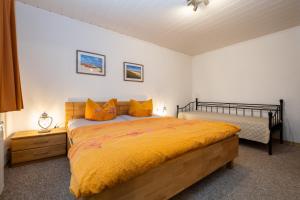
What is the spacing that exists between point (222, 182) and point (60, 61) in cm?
309

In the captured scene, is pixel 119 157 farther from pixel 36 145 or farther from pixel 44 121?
pixel 44 121

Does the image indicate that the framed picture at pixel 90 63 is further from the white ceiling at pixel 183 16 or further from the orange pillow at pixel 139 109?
the orange pillow at pixel 139 109

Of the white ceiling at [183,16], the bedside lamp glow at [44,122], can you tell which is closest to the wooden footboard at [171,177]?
the bedside lamp glow at [44,122]

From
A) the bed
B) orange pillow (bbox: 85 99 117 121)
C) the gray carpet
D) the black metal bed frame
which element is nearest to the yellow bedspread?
the bed

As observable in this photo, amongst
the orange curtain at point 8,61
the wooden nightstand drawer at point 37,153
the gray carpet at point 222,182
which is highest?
the orange curtain at point 8,61

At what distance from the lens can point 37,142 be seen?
→ 1979mm

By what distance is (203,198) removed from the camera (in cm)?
136

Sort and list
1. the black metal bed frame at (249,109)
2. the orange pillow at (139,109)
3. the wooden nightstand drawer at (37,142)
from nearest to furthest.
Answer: the wooden nightstand drawer at (37,142) < the black metal bed frame at (249,109) < the orange pillow at (139,109)

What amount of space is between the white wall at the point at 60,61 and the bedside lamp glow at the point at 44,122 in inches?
4.4

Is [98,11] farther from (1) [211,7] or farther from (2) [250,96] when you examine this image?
(2) [250,96]

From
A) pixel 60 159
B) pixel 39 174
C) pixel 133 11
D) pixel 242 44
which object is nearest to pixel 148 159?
pixel 39 174

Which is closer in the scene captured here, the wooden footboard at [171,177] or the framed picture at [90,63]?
the wooden footboard at [171,177]

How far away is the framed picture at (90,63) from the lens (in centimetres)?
263

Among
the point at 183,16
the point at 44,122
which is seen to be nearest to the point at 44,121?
the point at 44,122
